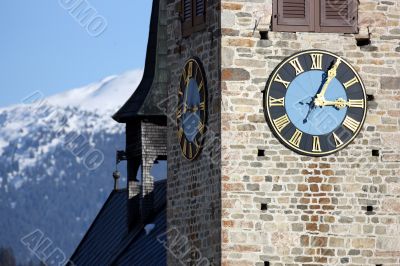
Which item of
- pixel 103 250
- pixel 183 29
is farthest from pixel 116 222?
pixel 183 29

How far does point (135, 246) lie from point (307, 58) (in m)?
22.4

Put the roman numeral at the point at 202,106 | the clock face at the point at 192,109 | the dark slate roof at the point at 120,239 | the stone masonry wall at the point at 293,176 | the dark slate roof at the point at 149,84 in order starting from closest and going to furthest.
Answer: the stone masonry wall at the point at 293,176, the roman numeral at the point at 202,106, the clock face at the point at 192,109, the dark slate roof at the point at 120,239, the dark slate roof at the point at 149,84

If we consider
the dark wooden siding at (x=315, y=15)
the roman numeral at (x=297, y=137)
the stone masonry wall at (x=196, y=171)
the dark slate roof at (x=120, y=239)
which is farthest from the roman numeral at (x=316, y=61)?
the dark slate roof at (x=120, y=239)

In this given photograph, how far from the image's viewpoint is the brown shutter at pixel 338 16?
36156 mm

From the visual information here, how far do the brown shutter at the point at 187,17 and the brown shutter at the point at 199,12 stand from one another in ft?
0.56

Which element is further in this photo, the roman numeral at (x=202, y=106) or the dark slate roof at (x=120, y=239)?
the dark slate roof at (x=120, y=239)

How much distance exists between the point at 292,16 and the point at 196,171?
343 centimetres

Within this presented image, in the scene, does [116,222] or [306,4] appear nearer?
[306,4]

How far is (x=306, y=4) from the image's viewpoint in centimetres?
3628

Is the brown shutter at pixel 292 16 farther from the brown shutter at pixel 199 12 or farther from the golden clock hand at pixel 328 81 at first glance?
the brown shutter at pixel 199 12

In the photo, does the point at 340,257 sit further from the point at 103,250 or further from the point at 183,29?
the point at 103,250

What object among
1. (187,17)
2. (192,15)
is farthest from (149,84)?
(192,15)

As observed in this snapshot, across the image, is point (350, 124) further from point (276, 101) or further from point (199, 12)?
point (199, 12)

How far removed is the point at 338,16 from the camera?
36.2m
